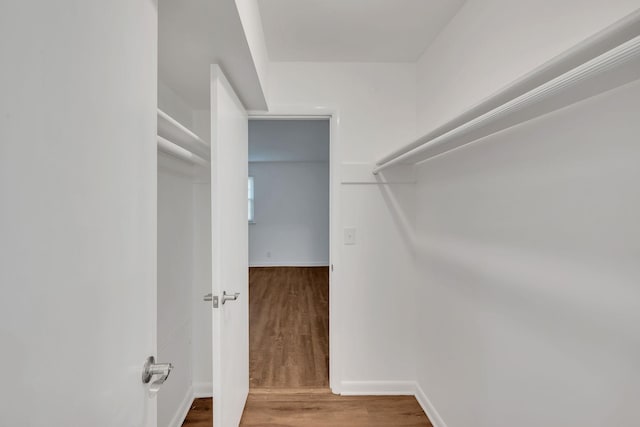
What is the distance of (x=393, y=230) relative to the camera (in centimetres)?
193

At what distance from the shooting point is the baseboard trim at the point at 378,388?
189 cm

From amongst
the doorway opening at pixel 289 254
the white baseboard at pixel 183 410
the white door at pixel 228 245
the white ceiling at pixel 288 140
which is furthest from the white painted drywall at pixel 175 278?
the white ceiling at pixel 288 140

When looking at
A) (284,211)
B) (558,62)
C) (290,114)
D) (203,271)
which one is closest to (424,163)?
(290,114)

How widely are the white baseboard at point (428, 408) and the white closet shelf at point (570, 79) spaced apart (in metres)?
1.60

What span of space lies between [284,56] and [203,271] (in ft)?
5.12

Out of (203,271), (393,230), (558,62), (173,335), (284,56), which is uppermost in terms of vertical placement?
(284,56)

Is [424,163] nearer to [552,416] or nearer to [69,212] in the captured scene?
[552,416]

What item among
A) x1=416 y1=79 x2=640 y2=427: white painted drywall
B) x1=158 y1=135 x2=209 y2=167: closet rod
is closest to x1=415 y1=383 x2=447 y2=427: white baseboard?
x1=416 y1=79 x2=640 y2=427: white painted drywall

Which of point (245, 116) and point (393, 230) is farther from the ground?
point (245, 116)

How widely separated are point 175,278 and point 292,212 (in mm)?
4379

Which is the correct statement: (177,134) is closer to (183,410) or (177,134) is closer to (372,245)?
(372,245)

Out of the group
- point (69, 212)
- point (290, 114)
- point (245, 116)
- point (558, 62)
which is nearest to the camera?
point (69, 212)

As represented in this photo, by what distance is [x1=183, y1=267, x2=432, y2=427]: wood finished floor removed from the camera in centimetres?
167

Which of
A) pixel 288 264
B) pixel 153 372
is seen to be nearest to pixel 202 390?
pixel 153 372
